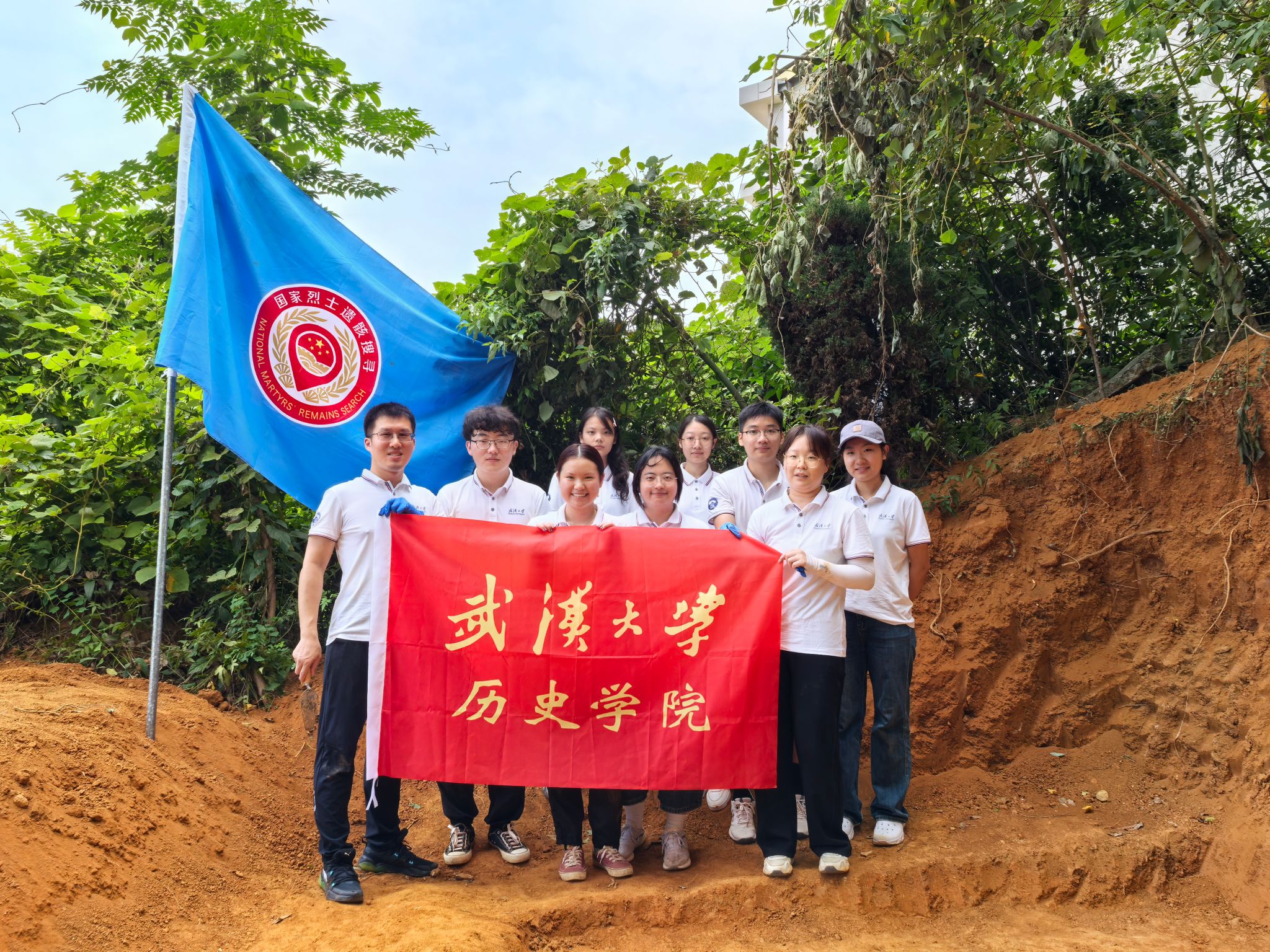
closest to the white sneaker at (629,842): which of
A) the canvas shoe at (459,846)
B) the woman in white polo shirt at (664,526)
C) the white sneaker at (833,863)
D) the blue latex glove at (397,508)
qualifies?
the woman in white polo shirt at (664,526)

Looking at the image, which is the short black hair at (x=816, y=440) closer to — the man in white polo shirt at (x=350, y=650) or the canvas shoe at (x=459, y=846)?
the man in white polo shirt at (x=350, y=650)

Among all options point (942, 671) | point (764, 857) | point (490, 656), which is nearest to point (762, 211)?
point (942, 671)

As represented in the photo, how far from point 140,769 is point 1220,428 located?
534cm

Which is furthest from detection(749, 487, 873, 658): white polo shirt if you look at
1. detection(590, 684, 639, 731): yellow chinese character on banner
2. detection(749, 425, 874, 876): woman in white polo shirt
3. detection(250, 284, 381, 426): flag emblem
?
detection(250, 284, 381, 426): flag emblem

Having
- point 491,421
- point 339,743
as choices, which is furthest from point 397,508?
point 339,743

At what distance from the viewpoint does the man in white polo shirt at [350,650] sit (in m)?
3.44

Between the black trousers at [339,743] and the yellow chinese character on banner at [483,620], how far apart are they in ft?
1.20

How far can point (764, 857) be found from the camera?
3568mm

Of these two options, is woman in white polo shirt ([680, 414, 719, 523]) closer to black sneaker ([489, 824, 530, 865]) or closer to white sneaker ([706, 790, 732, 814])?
white sneaker ([706, 790, 732, 814])

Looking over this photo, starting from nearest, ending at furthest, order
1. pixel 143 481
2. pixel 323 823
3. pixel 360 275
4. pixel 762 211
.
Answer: pixel 323 823
pixel 360 275
pixel 143 481
pixel 762 211

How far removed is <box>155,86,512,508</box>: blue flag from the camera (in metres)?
4.38

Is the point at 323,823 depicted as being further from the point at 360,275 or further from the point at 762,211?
the point at 762,211

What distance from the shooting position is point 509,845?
384cm

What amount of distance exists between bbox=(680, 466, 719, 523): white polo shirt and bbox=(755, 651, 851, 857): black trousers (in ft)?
3.00
